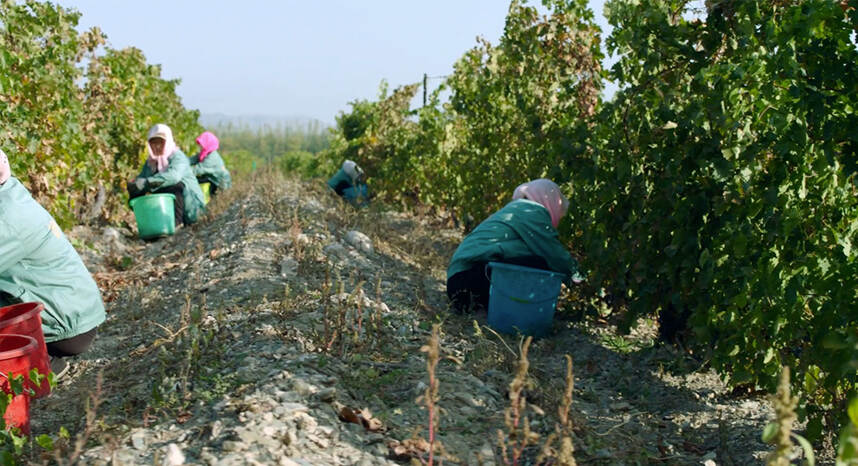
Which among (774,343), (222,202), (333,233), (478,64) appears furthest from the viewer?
(222,202)

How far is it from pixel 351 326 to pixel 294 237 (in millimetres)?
2289

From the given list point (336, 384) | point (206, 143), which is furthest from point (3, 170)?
point (206, 143)

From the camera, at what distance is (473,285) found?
486cm

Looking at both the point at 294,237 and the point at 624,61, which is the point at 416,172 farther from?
the point at 624,61

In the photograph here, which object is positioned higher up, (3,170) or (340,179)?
(3,170)

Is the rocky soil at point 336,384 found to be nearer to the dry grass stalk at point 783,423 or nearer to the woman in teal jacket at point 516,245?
the woman in teal jacket at point 516,245

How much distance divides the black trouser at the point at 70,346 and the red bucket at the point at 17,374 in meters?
0.71

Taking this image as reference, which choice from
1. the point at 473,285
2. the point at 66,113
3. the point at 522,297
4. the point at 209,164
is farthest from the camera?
the point at 209,164

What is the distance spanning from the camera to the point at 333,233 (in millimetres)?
7004

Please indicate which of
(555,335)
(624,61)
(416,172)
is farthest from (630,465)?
(416,172)

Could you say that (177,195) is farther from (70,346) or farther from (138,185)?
(70,346)

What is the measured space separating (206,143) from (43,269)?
6.53 metres

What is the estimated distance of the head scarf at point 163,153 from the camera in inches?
317

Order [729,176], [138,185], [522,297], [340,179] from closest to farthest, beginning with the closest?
[729,176] < [522,297] < [138,185] < [340,179]
